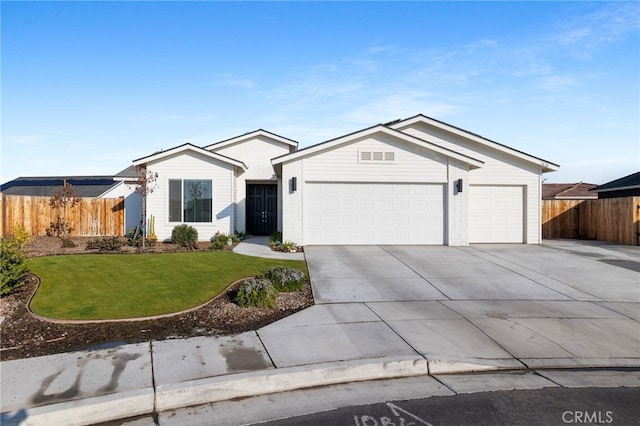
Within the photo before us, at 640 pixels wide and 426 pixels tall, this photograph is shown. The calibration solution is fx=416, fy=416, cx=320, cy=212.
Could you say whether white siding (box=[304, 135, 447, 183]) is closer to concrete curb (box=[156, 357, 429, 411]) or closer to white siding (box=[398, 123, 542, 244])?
white siding (box=[398, 123, 542, 244])

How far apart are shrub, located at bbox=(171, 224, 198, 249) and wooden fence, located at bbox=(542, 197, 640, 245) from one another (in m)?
15.9

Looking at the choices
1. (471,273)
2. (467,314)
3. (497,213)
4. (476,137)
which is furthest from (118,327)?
(476,137)

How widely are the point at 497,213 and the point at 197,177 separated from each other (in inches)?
494

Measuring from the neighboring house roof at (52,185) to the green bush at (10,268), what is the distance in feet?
74.1

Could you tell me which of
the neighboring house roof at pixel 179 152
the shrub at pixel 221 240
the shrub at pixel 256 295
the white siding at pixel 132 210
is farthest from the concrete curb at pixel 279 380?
the white siding at pixel 132 210

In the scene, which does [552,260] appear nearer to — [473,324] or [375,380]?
[473,324]

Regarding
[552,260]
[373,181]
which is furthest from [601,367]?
[373,181]

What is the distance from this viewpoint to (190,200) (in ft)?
57.1

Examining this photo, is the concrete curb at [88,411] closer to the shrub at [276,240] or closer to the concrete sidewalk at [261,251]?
the concrete sidewalk at [261,251]

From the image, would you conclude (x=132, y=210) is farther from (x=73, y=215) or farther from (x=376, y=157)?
(x=376, y=157)

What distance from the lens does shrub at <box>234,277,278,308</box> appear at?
765 centimetres

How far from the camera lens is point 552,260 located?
12781 millimetres

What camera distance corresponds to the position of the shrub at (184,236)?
1577 cm

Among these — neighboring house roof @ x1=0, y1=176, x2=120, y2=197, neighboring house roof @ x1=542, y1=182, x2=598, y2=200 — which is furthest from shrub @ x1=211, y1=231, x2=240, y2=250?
neighboring house roof @ x1=542, y1=182, x2=598, y2=200
